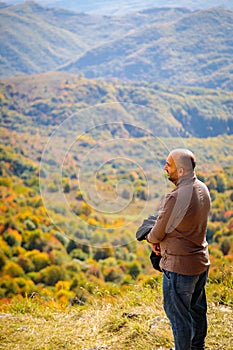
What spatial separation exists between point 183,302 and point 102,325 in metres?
1.23

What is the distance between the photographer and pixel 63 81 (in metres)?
194

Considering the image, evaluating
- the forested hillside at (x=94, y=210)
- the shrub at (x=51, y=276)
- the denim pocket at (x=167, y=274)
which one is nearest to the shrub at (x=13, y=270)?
the forested hillside at (x=94, y=210)

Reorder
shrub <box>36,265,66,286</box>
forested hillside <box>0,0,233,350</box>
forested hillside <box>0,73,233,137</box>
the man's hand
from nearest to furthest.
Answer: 1. the man's hand
2. forested hillside <box>0,0,233,350</box>
3. shrub <box>36,265,66,286</box>
4. forested hillside <box>0,73,233,137</box>

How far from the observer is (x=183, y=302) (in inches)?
93.7

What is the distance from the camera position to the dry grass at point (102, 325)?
10.1ft

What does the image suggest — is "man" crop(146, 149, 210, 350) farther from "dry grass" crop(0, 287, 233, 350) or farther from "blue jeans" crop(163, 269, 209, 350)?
"dry grass" crop(0, 287, 233, 350)

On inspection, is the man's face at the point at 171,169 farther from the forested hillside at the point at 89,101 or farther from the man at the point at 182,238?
the forested hillside at the point at 89,101

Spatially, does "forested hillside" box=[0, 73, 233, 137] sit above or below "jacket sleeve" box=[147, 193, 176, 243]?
below

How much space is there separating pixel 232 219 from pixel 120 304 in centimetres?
5833

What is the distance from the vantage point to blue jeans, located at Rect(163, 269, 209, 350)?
2346mm

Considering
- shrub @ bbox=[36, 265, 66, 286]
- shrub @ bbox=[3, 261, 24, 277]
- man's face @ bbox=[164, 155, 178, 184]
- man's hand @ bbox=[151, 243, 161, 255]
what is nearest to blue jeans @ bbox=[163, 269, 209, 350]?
man's hand @ bbox=[151, 243, 161, 255]

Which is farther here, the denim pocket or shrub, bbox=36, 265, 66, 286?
shrub, bbox=36, 265, 66, 286

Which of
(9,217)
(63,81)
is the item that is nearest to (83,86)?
(63,81)

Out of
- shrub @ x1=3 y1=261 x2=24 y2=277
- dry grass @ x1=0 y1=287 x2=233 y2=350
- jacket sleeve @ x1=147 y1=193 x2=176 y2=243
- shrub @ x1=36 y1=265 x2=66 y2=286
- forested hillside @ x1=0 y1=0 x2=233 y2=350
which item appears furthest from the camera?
shrub @ x1=3 y1=261 x2=24 y2=277
